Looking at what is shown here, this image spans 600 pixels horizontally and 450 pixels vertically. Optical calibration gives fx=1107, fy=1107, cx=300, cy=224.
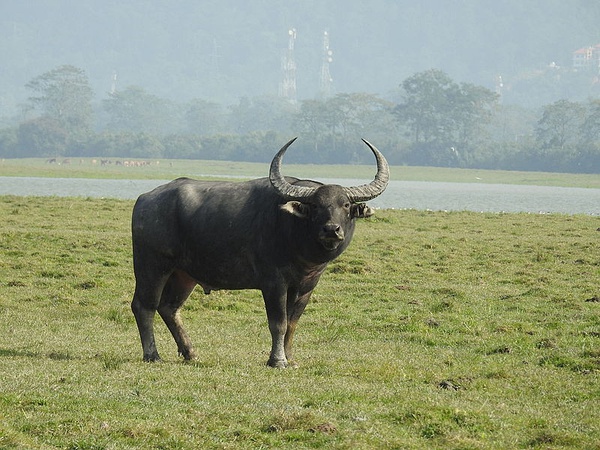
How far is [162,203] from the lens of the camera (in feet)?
42.1

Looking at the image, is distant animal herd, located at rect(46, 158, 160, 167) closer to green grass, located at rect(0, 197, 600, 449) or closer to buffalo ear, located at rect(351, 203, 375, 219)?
green grass, located at rect(0, 197, 600, 449)

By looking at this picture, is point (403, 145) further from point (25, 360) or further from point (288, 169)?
point (25, 360)

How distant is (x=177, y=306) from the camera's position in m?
13.1

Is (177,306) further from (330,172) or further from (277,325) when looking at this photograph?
(330,172)

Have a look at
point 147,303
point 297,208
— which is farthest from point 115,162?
point 297,208

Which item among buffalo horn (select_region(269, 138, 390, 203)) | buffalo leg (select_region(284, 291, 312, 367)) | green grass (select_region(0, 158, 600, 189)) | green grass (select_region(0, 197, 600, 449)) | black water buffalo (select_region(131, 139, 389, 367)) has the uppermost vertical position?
buffalo horn (select_region(269, 138, 390, 203))

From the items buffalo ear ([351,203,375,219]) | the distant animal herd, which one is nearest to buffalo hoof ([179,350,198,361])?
buffalo ear ([351,203,375,219])

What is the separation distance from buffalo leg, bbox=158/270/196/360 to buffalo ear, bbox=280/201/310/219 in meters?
2.03

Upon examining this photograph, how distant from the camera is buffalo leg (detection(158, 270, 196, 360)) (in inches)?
505

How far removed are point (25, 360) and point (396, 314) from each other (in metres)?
6.71

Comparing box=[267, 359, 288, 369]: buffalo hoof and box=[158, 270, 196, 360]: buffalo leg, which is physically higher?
box=[158, 270, 196, 360]: buffalo leg

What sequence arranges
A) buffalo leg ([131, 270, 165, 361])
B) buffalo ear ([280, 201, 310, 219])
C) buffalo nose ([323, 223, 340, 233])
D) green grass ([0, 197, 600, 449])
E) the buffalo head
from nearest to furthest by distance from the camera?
green grass ([0, 197, 600, 449]) → buffalo nose ([323, 223, 340, 233]) → the buffalo head → buffalo ear ([280, 201, 310, 219]) → buffalo leg ([131, 270, 165, 361])

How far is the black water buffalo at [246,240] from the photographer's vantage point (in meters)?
11.9

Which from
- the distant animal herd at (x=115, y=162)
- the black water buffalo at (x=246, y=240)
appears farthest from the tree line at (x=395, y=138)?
the black water buffalo at (x=246, y=240)
